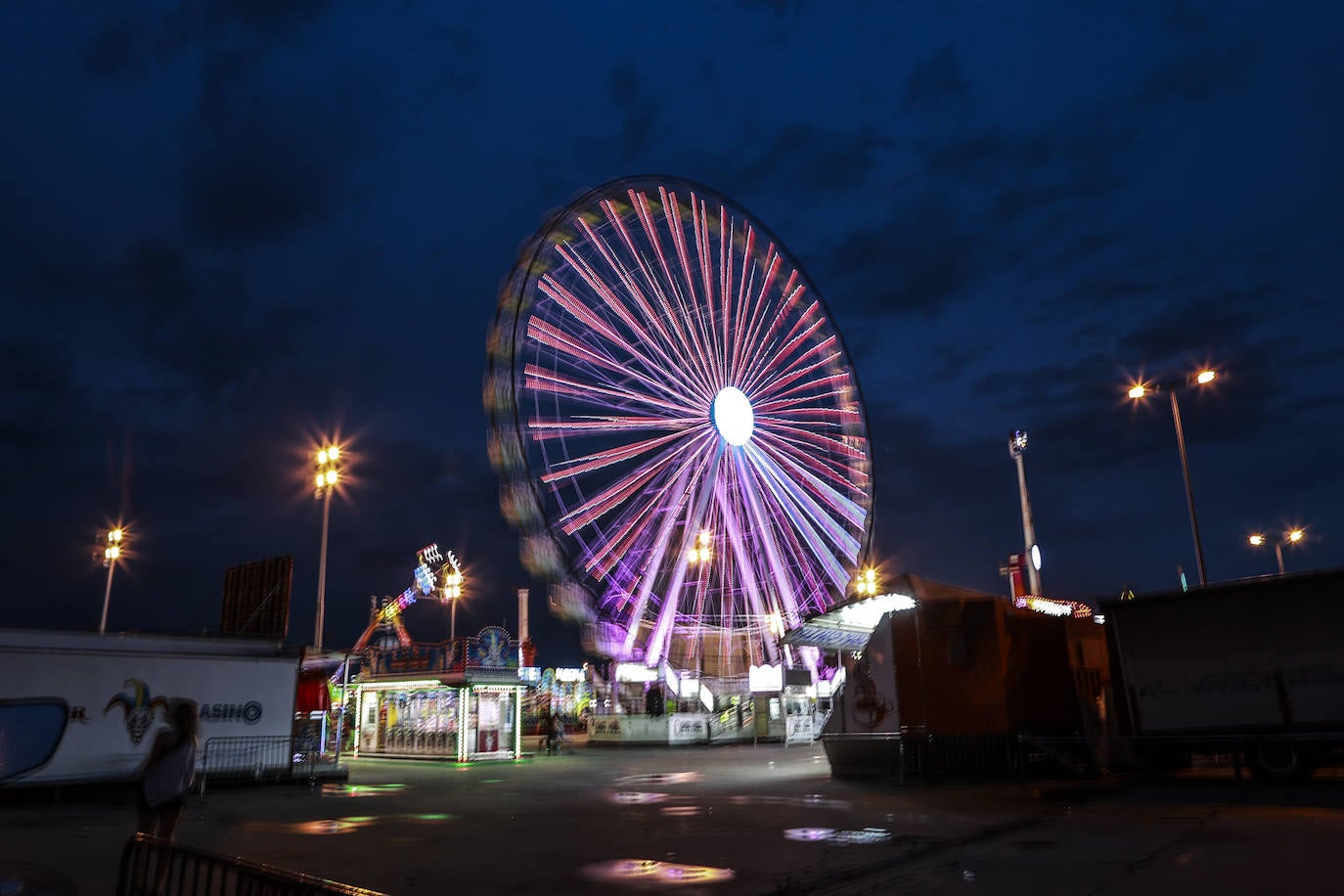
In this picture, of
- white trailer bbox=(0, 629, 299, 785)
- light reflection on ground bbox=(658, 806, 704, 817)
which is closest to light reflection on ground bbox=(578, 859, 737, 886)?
light reflection on ground bbox=(658, 806, 704, 817)

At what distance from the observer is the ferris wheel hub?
3128 centimetres

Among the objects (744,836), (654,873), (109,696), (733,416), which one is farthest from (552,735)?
(654,873)

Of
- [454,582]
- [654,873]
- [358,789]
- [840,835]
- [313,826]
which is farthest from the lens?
[454,582]

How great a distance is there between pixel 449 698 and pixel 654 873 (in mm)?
21927

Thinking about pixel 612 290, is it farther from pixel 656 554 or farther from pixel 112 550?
pixel 112 550

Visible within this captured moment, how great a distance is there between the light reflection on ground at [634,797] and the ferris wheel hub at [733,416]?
619 inches

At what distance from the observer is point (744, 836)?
11.2m

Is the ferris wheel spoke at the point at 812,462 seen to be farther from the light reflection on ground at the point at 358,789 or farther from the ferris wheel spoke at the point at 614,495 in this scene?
the light reflection on ground at the point at 358,789

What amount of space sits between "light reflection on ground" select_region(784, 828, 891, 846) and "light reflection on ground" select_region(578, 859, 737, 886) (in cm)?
205

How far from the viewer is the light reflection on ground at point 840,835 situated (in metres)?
Result: 10.5

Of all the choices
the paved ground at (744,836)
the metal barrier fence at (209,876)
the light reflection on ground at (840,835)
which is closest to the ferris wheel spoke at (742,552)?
the paved ground at (744,836)

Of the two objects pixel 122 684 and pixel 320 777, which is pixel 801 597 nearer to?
pixel 320 777

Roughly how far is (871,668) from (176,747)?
48.1 feet

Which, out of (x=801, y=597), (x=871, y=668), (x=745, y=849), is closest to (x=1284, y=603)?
(x=871, y=668)
